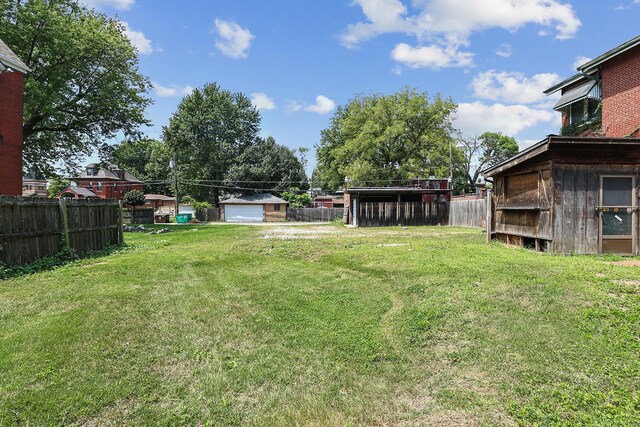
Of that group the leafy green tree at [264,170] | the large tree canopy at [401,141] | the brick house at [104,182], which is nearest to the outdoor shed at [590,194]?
the large tree canopy at [401,141]

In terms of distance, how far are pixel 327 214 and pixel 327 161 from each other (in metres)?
9.18

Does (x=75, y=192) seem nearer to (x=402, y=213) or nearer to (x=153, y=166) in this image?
(x=153, y=166)

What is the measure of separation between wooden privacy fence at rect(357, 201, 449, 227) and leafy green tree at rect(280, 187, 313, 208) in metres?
22.7

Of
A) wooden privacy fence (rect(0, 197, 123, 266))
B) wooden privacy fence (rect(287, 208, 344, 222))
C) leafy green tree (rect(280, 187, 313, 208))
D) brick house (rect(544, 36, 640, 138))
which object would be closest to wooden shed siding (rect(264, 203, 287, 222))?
wooden privacy fence (rect(287, 208, 344, 222))

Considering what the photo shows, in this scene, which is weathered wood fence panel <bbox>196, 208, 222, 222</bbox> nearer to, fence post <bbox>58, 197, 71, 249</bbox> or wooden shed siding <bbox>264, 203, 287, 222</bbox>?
wooden shed siding <bbox>264, 203, 287, 222</bbox>

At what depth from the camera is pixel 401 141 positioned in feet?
123

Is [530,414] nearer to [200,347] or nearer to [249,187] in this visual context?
[200,347]

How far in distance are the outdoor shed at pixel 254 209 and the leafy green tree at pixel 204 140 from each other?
16.4ft

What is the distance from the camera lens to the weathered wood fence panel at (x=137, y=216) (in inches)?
1220

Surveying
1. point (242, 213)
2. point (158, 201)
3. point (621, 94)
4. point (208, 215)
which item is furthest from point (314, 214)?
point (621, 94)

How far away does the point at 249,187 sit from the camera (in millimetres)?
46969

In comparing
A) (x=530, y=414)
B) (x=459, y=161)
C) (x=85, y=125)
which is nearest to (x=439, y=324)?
(x=530, y=414)

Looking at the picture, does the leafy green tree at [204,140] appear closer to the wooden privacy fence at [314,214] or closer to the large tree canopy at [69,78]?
the wooden privacy fence at [314,214]

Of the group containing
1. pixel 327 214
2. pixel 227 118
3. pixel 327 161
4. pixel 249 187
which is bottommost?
pixel 327 214
